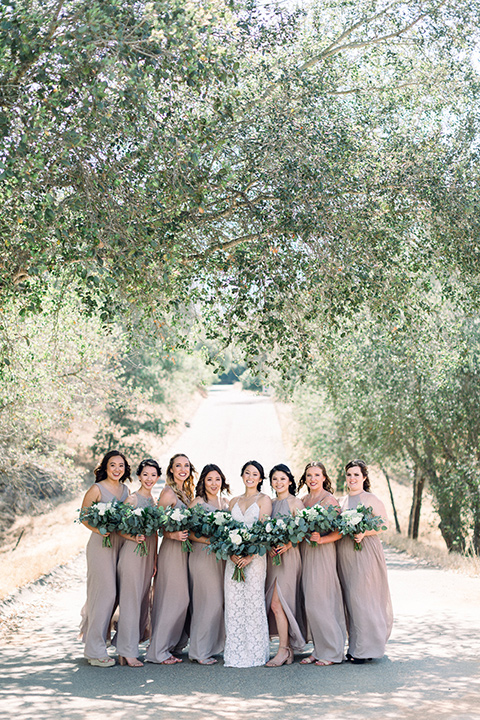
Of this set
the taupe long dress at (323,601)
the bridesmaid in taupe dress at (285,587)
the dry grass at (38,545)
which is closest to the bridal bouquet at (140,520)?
the bridesmaid in taupe dress at (285,587)

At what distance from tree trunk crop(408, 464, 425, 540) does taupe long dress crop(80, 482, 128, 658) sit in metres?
14.9

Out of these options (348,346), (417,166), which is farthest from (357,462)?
(348,346)

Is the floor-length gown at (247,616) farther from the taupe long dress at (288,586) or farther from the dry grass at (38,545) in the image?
the dry grass at (38,545)

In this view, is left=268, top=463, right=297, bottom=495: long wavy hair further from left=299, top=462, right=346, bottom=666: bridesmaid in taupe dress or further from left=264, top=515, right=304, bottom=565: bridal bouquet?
left=264, top=515, right=304, bottom=565: bridal bouquet

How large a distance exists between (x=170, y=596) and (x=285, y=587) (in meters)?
1.21

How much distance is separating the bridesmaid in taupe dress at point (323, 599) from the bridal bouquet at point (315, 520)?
0.07 metres

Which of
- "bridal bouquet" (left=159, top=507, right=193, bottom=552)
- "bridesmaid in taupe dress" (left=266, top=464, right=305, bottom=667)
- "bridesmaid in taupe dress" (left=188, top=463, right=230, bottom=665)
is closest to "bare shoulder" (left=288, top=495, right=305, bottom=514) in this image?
"bridesmaid in taupe dress" (left=266, top=464, right=305, bottom=667)

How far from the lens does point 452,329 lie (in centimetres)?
1554

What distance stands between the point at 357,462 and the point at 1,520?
18397mm

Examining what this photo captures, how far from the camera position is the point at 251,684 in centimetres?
692

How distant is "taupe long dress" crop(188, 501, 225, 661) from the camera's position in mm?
7762

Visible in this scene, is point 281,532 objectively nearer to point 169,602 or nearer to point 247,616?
point 247,616

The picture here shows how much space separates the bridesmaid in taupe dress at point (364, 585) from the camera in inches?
304

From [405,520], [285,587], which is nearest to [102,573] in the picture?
[285,587]
